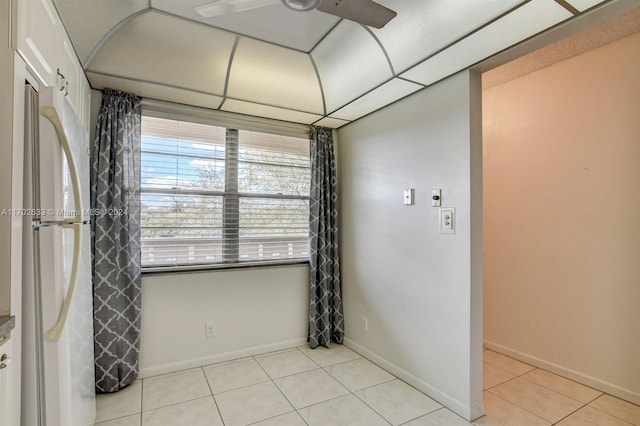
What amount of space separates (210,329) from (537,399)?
2625mm

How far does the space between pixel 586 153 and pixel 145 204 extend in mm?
3582

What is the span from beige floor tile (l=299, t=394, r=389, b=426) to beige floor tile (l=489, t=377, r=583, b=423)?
3.28 feet

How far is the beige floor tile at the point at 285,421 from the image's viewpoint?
6.50 feet

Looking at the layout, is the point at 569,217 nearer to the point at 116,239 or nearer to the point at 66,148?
the point at 66,148

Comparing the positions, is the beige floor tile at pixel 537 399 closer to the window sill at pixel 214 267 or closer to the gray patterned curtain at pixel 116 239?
the window sill at pixel 214 267

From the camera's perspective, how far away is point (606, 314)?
2.36 metres

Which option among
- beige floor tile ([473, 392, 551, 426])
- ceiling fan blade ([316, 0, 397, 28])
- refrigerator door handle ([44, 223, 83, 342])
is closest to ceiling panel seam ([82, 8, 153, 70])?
ceiling fan blade ([316, 0, 397, 28])

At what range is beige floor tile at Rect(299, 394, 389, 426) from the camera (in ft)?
6.57

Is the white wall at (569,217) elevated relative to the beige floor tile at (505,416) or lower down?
elevated

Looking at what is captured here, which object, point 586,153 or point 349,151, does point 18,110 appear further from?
point 586,153

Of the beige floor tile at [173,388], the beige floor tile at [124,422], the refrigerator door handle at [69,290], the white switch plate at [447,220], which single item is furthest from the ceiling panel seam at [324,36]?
the beige floor tile at [124,422]

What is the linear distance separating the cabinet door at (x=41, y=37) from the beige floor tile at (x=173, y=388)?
209 cm

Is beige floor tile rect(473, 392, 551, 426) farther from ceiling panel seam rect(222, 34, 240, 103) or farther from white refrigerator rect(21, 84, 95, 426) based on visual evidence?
ceiling panel seam rect(222, 34, 240, 103)

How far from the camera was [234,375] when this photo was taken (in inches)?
103
